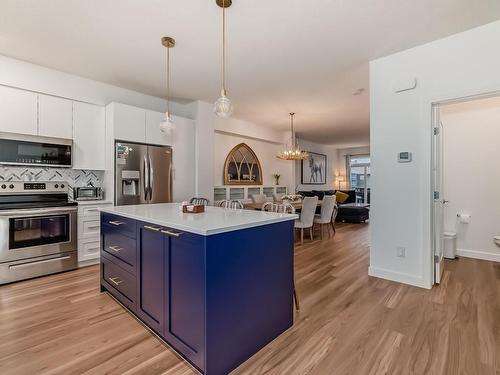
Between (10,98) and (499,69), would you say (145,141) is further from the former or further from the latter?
(499,69)

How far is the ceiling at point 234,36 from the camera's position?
2236mm

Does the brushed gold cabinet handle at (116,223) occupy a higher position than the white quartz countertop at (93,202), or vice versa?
the white quartz countertop at (93,202)

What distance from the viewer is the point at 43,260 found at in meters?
3.18

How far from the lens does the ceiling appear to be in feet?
7.34

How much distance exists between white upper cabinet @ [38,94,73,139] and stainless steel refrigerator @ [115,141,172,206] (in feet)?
2.13

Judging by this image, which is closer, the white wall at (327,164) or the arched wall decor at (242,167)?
the arched wall decor at (242,167)

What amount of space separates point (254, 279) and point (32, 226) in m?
2.96

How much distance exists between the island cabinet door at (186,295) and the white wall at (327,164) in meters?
7.40

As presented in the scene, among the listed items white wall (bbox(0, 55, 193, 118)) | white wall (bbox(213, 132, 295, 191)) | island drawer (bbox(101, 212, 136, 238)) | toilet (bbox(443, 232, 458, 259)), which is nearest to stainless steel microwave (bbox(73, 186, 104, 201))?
white wall (bbox(0, 55, 193, 118))

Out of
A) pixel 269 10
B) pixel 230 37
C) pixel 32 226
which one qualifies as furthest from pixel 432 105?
pixel 32 226

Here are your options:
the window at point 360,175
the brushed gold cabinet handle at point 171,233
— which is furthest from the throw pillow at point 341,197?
the brushed gold cabinet handle at point 171,233

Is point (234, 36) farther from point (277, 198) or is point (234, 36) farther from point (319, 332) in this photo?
point (277, 198)

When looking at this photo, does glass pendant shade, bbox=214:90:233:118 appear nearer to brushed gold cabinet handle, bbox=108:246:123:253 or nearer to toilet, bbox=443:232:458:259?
brushed gold cabinet handle, bbox=108:246:123:253

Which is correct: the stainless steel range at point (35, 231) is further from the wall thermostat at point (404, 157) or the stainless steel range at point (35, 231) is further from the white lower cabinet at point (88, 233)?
the wall thermostat at point (404, 157)
